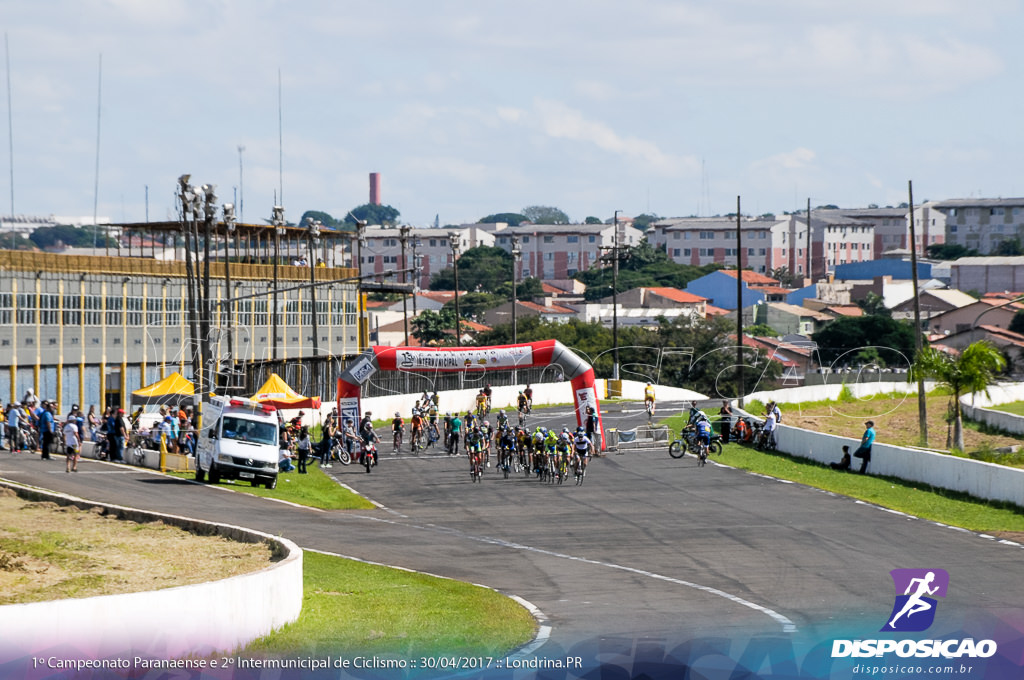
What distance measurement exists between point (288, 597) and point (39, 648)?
4.13 metres

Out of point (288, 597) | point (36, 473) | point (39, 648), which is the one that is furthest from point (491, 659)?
point (36, 473)

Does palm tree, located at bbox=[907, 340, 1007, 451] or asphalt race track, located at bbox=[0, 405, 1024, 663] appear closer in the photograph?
asphalt race track, located at bbox=[0, 405, 1024, 663]

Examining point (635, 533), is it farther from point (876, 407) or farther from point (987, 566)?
point (876, 407)

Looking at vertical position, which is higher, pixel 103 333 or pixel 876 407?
pixel 103 333

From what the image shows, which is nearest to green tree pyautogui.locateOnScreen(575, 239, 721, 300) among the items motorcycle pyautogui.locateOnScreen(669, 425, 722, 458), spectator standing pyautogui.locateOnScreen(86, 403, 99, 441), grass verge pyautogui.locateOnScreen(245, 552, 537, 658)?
motorcycle pyautogui.locateOnScreen(669, 425, 722, 458)

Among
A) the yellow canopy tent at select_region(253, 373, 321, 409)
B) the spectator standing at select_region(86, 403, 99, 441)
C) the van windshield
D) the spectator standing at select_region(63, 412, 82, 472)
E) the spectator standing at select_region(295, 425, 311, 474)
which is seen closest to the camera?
the spectator standing at select_region(63, 412, 82, 472)

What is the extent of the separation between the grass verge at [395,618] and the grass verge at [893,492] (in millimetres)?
12837

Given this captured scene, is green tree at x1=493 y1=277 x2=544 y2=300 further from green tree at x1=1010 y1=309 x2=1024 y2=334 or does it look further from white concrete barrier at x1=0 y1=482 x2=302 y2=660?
white concrete barrier at x1=0 y1=482 x2=302 y2=660

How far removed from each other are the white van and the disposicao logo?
62.1 feet

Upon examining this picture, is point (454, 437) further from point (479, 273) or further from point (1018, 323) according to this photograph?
point (479, 273)

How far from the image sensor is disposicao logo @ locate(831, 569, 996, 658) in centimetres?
1485

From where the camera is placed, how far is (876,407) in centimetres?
6894

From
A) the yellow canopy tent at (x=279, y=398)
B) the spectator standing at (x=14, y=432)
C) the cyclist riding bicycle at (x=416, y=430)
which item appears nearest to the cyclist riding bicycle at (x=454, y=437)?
the cyclist riding bicycle at (x=416, y=430)

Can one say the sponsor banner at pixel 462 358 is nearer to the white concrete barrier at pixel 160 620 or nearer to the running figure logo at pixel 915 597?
the running figure logo at pixel 915 597
